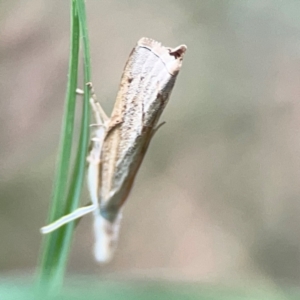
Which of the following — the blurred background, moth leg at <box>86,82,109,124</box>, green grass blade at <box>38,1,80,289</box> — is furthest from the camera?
the blurred background

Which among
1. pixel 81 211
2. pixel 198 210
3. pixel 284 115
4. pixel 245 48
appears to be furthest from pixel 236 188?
pixel 81 211

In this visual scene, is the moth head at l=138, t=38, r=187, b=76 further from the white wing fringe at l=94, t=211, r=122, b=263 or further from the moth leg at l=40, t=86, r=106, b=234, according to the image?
the white wing fringe at l=94, t=211, r=122, b=263

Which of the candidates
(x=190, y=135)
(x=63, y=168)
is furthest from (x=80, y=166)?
(x=190, y=135)

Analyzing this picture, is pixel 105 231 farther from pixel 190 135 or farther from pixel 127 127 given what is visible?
pixel 190 135

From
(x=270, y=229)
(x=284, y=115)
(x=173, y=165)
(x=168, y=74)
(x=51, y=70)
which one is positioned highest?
(x=168, y=74)

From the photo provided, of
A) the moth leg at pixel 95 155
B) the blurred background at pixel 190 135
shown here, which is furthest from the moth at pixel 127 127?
the blurred background at pixel 190 135

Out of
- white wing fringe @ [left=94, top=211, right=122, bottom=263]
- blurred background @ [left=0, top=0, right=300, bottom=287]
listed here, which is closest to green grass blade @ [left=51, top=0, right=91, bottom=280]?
white wing fringe @ [left=94, top=211, right=122, bottom=263]

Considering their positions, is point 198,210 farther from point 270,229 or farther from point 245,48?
point 245,48

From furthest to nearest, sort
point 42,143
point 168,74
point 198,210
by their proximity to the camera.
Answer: point 198,210
point 42,143
point 168,74
